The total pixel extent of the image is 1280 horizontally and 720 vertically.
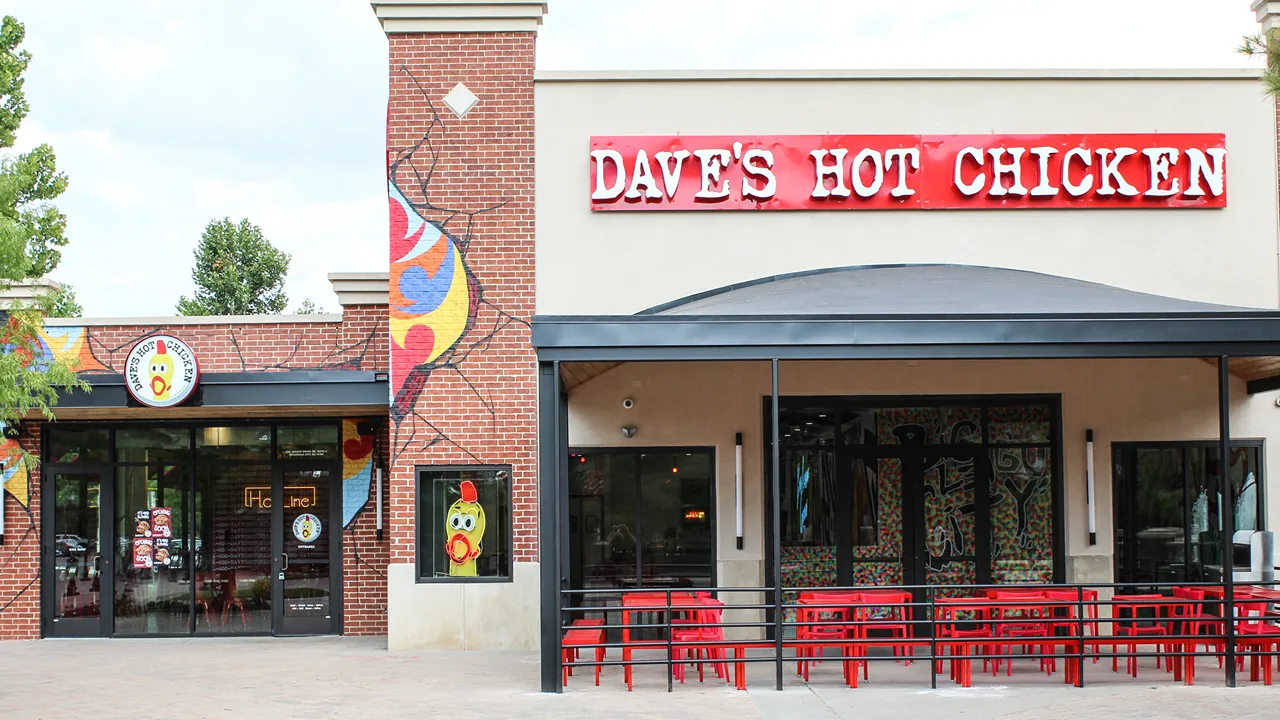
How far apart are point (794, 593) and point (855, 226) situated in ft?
14.6

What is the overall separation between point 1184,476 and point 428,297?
9.25m

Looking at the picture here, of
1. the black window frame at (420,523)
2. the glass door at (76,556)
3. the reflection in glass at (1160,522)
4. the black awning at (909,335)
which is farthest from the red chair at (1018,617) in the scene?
the glass door at (76,556)

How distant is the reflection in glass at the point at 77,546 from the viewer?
1609 centimetres

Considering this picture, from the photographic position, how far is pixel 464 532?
1465 centimetres

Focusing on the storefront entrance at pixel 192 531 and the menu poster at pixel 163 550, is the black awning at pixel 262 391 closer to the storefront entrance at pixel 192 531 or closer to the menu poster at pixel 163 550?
the storefront entrance at pixel 192 531

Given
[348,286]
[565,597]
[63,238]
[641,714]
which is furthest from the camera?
[63,238]

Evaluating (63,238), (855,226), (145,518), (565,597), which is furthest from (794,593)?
(63,238)

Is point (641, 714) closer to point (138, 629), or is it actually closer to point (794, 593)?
point (794, 593)

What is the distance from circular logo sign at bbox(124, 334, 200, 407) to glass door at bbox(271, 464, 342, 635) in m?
1.89

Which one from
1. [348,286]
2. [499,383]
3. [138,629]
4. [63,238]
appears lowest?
[138,629]

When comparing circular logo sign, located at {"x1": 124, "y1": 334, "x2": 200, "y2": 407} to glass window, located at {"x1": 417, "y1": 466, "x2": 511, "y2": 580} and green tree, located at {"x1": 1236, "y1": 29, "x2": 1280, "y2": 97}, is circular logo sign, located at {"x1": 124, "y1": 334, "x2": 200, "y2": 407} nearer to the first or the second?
glass window, located at {"x1": 417, "y1": 466, "x2": 511, "y2": 580}

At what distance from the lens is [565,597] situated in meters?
12.4

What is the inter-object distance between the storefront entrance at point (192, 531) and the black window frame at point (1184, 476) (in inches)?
380

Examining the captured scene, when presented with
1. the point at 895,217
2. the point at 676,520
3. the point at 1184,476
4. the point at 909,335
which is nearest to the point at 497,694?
the point at 676,520
